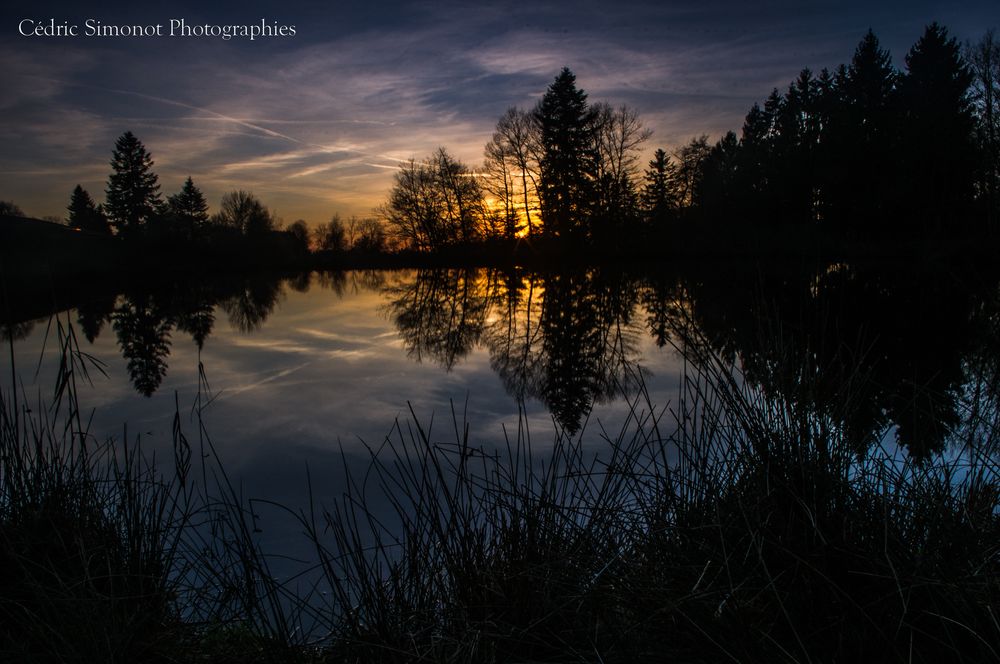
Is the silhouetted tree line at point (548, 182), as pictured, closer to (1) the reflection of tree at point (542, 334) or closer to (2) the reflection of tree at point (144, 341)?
(1) the reflection of tree at point (542, 334)

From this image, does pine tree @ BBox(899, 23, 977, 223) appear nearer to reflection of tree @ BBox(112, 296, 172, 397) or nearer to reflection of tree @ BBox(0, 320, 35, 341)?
reflection of tree @ BBox(112, 296, 172, 397)

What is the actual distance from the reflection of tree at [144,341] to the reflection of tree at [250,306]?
148 centimetres

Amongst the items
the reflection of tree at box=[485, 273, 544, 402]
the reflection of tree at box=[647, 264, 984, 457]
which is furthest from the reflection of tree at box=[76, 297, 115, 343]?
the reflection of tree at box=[647, 264, 984, 457]

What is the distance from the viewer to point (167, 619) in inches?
87.3

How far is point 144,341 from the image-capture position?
34.4ft

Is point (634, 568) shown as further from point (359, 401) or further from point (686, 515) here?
point (359, 401)

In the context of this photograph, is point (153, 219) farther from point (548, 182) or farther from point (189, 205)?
point (548, 182)

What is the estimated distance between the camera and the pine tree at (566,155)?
30.7m

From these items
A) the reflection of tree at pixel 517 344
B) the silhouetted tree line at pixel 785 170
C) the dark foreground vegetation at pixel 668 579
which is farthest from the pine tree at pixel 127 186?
the dark foreground vegetation at pixel 668 579

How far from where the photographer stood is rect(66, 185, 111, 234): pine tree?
4350 cm

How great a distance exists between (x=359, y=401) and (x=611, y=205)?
90.0ft

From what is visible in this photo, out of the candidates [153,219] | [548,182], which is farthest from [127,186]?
[548,182]

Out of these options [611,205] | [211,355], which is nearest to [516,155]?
[611,205]

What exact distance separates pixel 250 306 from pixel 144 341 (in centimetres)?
642
